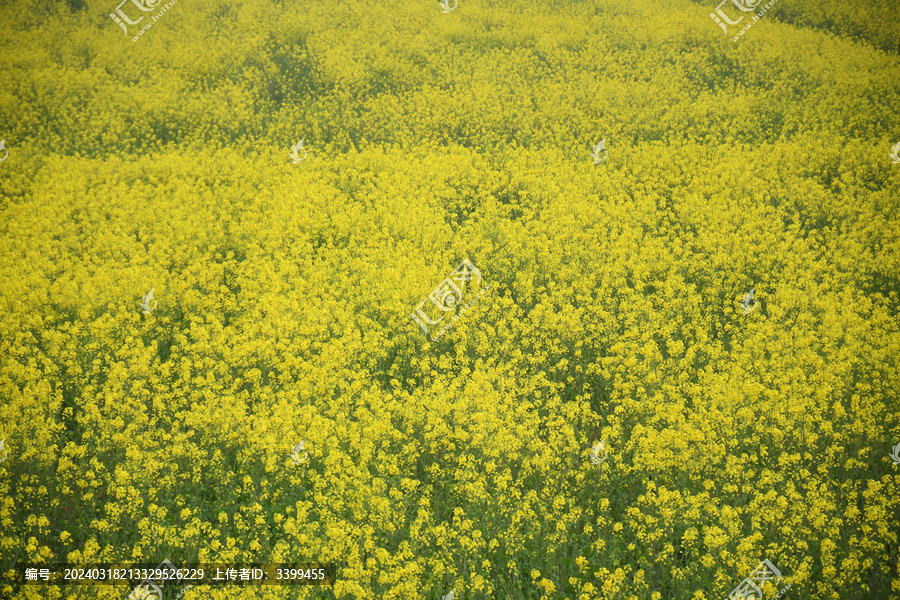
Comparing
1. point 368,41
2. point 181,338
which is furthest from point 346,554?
point 368,41

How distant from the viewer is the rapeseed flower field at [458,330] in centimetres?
760

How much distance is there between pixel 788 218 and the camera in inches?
585

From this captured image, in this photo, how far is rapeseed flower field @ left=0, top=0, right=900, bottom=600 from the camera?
760cm

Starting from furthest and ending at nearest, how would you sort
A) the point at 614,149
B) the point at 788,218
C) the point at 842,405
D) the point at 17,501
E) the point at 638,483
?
the point at 614,149 < the point at 788,218 < the point at 842,405 < the point at 638,483 < the point at 17,501

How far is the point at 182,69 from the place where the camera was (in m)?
23.3

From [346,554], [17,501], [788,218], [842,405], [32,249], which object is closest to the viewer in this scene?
[346,554]

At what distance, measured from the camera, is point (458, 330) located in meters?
11.3

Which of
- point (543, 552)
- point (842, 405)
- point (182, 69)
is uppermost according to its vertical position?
point (842, 405)

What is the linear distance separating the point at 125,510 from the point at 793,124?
20825 mm

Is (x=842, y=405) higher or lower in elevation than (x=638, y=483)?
higher

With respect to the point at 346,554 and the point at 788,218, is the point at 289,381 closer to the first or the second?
the point at 346,554

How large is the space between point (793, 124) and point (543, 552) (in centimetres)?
1746

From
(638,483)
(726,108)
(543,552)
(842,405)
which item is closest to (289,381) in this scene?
(543,552)

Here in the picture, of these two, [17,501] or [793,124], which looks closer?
[17,501]
